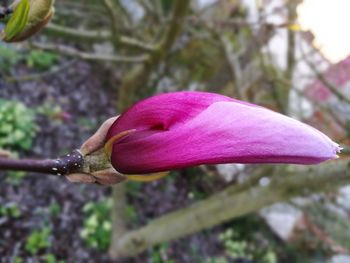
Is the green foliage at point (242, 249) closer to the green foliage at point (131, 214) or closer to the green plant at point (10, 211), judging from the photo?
the green foliage at point (131, 214)

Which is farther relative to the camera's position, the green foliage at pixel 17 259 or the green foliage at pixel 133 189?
the green foliage at pixel 133 189

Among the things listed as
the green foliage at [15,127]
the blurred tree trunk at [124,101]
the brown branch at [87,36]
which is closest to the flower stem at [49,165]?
the brown branch at [87,36]

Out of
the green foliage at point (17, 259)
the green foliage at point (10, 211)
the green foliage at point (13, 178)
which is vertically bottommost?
the green foliage at point (17, 259)

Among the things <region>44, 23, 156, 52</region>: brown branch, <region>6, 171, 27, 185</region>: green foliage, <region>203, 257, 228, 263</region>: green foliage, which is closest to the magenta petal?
<region>44, 23, 156, 52</region>: brown branch

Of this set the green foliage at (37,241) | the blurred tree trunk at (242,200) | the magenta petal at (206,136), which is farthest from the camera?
the green foliage at (37,241)

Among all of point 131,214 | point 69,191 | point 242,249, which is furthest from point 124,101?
point 242,249

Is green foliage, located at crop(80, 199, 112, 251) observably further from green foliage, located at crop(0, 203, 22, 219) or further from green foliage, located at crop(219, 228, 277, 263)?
green foliage, located at crop(219, 228, 277, 263)
